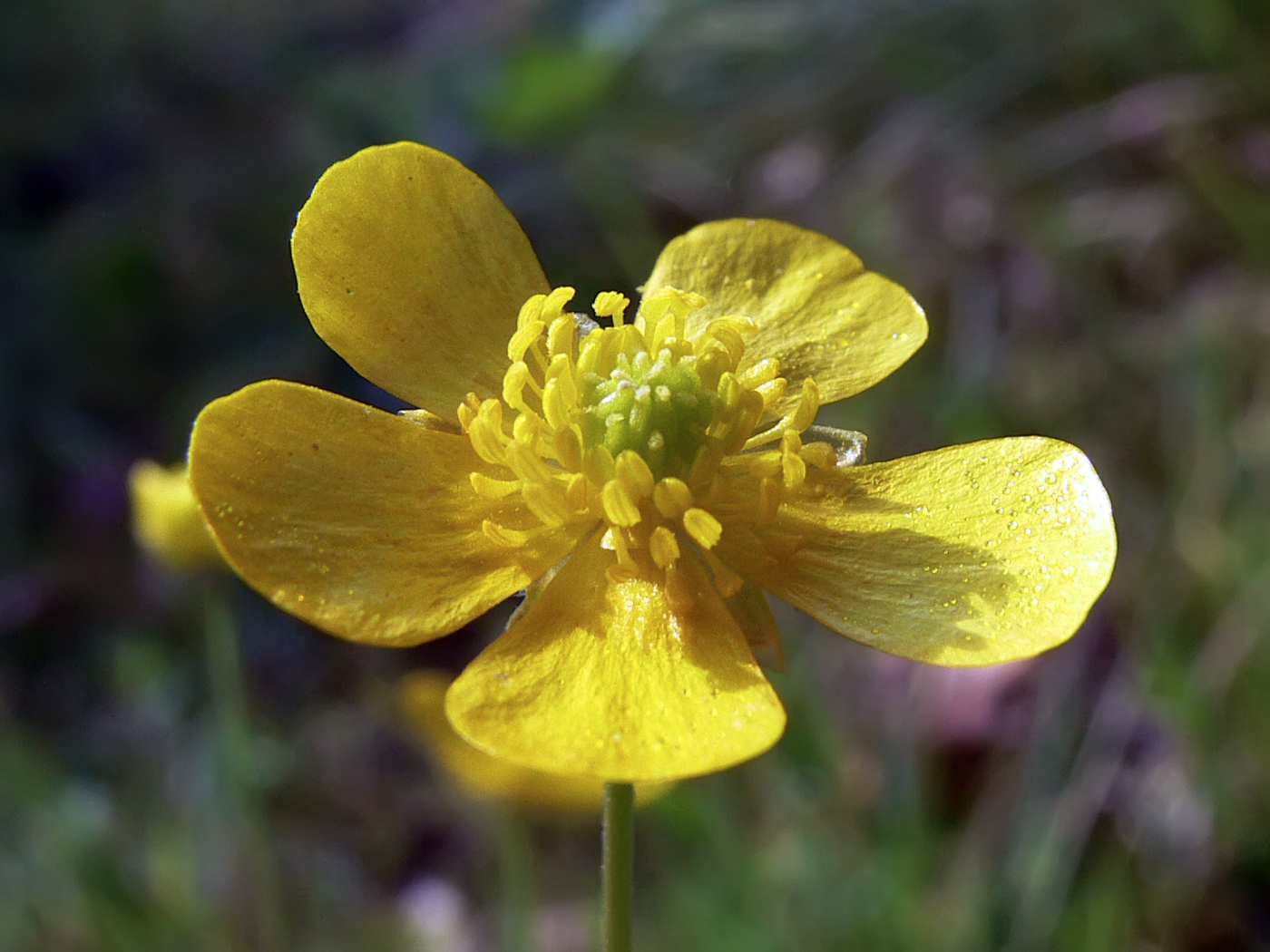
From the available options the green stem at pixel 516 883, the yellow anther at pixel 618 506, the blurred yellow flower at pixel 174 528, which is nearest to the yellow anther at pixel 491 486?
the yellow anther at pixel 618 506

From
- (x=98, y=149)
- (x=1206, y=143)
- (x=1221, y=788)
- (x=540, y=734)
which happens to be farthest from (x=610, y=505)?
(x=98, y=149)

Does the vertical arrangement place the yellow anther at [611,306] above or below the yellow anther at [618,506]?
above

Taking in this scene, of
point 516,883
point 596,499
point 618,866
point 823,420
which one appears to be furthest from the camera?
point 823,420

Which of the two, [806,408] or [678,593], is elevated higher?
[806,408]

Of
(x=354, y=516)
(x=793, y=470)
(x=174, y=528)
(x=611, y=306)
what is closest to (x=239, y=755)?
(x=174, y=528)

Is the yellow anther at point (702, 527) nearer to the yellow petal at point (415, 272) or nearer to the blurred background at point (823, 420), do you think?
the yellow petal at point (415, 272)

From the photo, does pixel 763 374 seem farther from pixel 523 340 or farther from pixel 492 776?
pixel 492 776

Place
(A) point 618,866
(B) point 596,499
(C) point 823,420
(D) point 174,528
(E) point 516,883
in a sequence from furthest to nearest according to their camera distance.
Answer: (C) point 823,420 < (D) point 174,528 < (E) point 516,883 < (B) point 596,499 < (A) point 618,866

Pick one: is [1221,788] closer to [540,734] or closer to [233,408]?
[540,734]
